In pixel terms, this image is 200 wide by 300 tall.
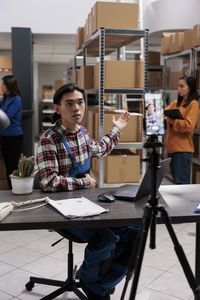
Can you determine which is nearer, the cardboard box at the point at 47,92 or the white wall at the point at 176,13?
the white wall at the point at 176,13

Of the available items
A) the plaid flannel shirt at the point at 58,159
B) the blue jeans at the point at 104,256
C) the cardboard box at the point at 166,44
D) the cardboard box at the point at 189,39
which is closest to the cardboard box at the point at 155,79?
the cardboard box at the point at 166,44

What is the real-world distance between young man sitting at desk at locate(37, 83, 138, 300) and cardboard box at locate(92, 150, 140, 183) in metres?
1.08

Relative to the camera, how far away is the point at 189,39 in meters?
5.05

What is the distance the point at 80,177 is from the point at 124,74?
1.55 meters

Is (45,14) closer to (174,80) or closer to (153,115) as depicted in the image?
(174,80)

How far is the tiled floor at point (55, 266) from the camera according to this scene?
2.38m

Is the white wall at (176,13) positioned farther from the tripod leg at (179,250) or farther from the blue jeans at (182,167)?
the tripod leg at (179,250)

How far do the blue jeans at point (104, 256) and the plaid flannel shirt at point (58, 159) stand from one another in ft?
0.89

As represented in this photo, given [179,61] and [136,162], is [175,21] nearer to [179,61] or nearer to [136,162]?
[179,61]

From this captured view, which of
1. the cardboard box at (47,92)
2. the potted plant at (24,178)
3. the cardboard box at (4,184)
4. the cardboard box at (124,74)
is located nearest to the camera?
the potted plant at (24,178)

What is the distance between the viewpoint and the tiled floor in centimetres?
238

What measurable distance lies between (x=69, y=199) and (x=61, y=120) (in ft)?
1.90

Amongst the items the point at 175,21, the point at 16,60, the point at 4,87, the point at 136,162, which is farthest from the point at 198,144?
the point at 16,60

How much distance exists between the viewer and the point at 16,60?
575cm
